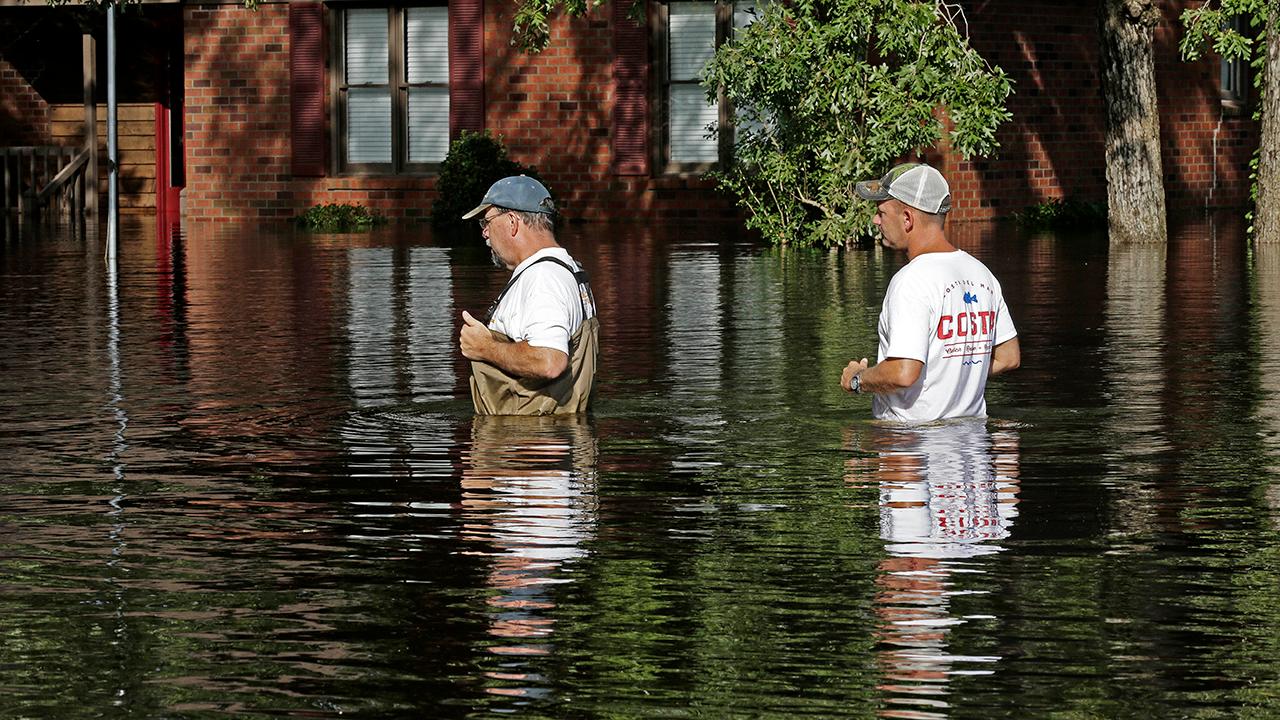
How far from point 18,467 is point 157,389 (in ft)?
9.81

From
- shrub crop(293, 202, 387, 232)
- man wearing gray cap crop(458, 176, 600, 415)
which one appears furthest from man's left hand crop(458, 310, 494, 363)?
shrub crop(293, 202, 387, 232)

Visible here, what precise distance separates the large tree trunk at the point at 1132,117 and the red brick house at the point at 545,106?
15.8 ft

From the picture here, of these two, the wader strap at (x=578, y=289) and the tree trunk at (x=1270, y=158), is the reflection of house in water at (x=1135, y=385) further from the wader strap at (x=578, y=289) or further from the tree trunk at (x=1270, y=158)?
the tree trunk at (x=1270, y=158)

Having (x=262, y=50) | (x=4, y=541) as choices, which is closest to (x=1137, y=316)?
(x=4, y=541)

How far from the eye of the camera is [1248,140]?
3844 cm

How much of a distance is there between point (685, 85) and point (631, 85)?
0.72 m

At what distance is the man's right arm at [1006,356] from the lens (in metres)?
9.65

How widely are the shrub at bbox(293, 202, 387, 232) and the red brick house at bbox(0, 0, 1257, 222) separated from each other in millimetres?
280

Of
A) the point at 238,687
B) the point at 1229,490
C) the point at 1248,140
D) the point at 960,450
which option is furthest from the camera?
the point at 1248,140

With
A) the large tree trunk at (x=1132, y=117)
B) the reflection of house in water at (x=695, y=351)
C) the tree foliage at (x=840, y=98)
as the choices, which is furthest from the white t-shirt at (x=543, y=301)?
the large tree trunk at (x=1132, y=117)

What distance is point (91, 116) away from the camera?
125ft

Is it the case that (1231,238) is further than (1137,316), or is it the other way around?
(1231,238)

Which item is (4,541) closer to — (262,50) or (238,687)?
(238,687)

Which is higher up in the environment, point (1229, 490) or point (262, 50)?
point (262, 50)
